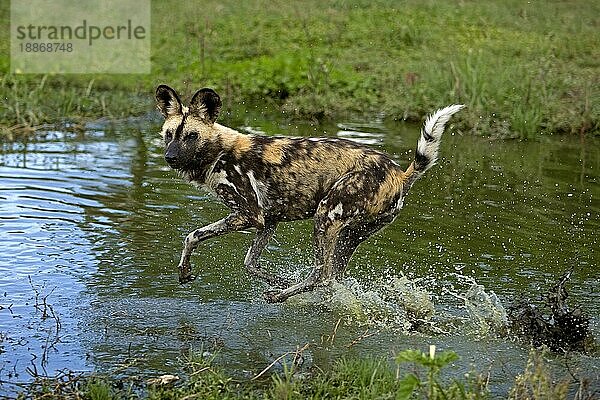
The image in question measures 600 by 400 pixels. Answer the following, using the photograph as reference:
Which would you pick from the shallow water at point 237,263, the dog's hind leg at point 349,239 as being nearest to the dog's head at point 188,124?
the shallow water at point 237,263

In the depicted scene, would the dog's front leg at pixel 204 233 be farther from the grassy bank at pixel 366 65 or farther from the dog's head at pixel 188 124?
the grassy bank at pixel 366 65

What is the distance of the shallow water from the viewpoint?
200 inches

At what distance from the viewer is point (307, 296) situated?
19.4 feet

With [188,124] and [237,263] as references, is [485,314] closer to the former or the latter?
[237,263]

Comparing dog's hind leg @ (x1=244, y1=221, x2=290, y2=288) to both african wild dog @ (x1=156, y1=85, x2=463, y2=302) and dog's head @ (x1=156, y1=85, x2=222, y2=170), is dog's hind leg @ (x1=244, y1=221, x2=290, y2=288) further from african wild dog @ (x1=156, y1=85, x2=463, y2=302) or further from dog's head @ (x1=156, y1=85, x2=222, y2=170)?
dog's head @ (x1=156, y1=85, x2=222, y2=170)

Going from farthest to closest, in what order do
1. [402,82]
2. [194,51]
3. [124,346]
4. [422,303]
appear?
[194,51]
[402,82]
[422,303]
[124,346]

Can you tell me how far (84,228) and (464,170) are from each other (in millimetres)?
3656

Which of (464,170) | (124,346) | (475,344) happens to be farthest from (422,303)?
(464,170)

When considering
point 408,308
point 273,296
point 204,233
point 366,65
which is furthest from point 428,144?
point 366,65

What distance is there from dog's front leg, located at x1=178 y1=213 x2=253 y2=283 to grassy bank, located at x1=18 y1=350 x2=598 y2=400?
1054 mm

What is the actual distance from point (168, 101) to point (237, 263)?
48.0 inches

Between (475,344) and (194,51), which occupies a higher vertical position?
→ (194,51)

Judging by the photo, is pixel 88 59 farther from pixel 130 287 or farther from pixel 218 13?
pixel 130 287

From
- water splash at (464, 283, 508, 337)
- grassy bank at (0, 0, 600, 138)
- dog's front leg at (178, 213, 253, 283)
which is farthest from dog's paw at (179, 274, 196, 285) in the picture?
grassy bank at (0, 0, 600, 138)
